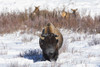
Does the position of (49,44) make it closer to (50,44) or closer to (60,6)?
(50,44)

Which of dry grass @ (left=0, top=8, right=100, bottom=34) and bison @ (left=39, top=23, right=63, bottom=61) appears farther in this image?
dry grass @ (left=0, top=8, right=100, bottom=34)

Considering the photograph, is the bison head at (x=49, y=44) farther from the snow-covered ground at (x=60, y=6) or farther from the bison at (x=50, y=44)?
the snow-covered ground at (x=60, y=6)

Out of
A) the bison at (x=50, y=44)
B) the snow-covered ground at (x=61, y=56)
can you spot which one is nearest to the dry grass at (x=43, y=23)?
the snow-covered ground at (x=61, y=56)

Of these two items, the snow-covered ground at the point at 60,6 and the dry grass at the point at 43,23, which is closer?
the dry grass at the point at 43,23

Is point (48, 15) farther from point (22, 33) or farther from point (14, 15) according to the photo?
point (22, 33)

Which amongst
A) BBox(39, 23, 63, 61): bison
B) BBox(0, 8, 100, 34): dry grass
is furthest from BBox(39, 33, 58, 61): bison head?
BBox(0, 8, 100, 34): dry grass

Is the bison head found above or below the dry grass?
above

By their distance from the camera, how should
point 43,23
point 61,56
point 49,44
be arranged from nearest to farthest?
1. point 49,44
2. point 61,56
3. point 43,23

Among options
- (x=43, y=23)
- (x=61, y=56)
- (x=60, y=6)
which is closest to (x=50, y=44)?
(x=61, y=56)

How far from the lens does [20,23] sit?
1010 cm

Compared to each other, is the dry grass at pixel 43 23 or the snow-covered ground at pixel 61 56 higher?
the snow-covered ground at pixel 61 56

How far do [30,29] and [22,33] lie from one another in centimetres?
65

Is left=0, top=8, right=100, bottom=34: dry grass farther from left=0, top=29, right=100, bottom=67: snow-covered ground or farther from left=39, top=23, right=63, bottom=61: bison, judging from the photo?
left=39, top=23, right=63, bottom=61: bison

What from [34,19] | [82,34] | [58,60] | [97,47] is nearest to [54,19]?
[34,19]
